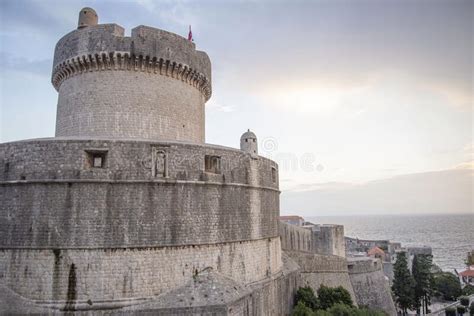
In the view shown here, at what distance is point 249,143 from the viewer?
45.0ft

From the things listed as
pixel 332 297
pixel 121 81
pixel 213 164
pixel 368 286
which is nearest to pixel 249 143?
pixel 213 164

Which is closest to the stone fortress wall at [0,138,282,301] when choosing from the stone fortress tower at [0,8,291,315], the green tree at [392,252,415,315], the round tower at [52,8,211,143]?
the stone fortress tower at [0,8,291,315]

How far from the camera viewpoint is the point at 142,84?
44.3ft

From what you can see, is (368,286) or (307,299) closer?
(307,299)

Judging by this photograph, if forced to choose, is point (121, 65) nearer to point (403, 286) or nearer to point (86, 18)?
point (86, 18)

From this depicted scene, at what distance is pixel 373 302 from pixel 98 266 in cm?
1854

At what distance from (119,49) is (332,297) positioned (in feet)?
45.6

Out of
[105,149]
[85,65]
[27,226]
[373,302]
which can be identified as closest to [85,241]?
[27,226]

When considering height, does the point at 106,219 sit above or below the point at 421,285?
above

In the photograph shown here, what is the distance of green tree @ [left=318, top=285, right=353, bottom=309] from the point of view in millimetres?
16328

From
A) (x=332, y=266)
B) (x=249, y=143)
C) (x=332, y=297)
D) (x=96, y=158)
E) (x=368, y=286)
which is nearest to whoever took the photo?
(x=96, y=158)

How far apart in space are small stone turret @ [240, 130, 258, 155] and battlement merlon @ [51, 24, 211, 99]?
11.4 feet

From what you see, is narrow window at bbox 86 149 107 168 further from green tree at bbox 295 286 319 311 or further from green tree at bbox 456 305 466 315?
green tree at bbox 456 305 466 315

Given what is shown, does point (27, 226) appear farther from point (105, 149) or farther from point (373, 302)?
point (373, 302)
